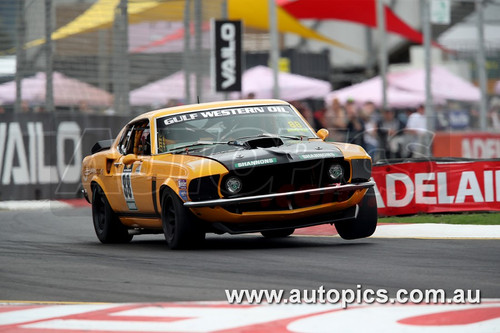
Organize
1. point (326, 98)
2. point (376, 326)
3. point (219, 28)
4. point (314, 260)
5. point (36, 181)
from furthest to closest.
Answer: point (326, 98), point (219, 28), point (36, 181), point (314, 260), point (376, 326)

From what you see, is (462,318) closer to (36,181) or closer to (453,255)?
(453,255)

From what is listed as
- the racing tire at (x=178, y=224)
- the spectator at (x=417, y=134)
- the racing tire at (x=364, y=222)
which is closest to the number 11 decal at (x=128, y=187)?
the racing tire at (x=178, y=224)

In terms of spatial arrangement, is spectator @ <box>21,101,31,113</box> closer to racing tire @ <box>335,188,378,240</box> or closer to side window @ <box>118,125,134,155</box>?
side window @ <box>118,125,134,155</box>

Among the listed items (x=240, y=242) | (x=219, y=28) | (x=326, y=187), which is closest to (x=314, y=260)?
(x=326, y=187)

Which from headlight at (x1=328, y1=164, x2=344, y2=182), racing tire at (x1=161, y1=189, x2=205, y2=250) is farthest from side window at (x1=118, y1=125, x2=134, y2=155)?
headlight at (x1=328, y1=164, x2=344, y2=182)

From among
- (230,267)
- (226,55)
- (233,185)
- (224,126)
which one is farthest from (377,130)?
(230,267)

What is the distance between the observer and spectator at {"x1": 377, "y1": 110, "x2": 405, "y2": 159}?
2411 cm

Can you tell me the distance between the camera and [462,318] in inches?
237

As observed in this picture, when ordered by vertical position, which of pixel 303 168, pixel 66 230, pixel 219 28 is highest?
pixel 219 28

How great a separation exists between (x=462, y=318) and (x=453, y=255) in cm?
348

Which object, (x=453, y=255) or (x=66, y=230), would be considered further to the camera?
(x=66, y=230)

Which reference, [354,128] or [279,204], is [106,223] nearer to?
[279,204]

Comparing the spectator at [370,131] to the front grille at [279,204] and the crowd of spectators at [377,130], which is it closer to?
the crowd of spectators at [377,130]

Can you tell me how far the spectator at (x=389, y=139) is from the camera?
24108mm
